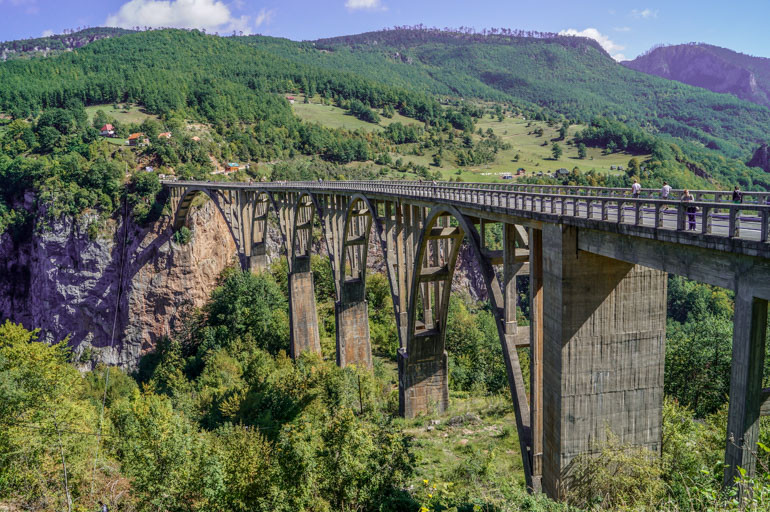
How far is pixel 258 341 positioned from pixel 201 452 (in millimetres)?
35217

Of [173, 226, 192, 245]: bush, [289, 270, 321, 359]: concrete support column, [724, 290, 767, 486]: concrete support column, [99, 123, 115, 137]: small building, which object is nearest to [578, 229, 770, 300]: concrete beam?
[724, 290, 767, 486]: concrete support column

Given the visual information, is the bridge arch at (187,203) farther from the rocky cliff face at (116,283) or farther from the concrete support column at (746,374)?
the concrete support column at (746,374)

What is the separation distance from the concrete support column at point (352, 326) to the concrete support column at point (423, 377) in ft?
28.0

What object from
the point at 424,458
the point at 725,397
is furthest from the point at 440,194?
the point at 725,397

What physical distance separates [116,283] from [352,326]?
44.9 meters

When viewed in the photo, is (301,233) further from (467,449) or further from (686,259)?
(686,259)

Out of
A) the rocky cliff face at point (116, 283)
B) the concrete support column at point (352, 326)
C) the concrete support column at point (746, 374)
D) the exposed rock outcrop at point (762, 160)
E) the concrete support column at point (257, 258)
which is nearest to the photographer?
the concrete support column at point (746, 374)

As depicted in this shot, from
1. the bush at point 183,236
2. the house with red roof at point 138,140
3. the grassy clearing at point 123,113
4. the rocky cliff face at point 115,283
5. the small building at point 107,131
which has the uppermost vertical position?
→ the grassy clearing at point 123,113

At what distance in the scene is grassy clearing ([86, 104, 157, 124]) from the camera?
348 feet

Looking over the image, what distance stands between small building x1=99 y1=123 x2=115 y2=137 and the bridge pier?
66278 millimetres

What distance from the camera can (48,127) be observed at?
88188 millimetres

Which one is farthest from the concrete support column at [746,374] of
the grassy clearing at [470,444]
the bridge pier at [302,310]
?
the bridge pier at [302,310]

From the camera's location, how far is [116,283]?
6931cm

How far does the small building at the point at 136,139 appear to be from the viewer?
278 feet
